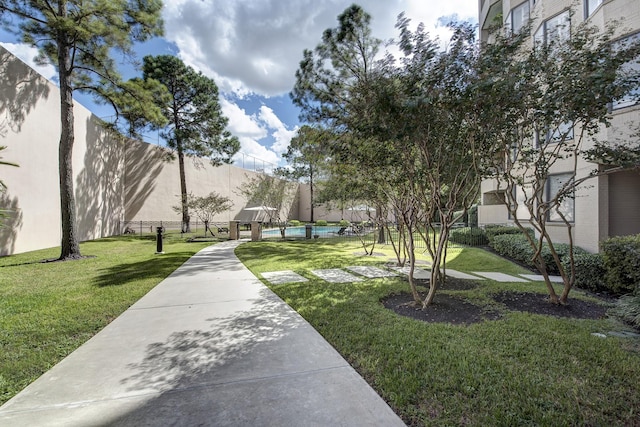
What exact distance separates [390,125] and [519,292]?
13.6ft

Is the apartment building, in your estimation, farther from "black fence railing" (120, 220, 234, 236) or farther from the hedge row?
"black fence railing" (120, 220, 234, 236)

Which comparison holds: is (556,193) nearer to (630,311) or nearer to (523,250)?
(523,250)

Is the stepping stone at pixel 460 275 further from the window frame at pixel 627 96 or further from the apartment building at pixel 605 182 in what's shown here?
the window frame at pixel 627 96

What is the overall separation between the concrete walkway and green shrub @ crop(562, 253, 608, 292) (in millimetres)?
6266

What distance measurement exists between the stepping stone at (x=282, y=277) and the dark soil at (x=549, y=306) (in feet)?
12.5

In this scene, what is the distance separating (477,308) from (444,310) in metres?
0.57

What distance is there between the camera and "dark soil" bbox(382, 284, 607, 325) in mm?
4227

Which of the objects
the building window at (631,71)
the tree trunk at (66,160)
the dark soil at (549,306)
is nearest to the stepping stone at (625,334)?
the dark soil at (549,306)

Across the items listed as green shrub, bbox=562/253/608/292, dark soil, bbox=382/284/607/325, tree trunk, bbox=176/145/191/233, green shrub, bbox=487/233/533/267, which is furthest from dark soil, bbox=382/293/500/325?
tree trunk, bbox=176/145/191/233

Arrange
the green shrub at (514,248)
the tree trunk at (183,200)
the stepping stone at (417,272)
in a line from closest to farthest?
1. the stepping stone at (417,272)
2. the green shrub at (514,248)
3. the tree trunk at (183,200)

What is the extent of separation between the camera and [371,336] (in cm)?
349

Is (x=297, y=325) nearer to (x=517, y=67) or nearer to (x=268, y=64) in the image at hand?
(x=517, y=67)

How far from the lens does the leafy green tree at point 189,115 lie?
1864 cm

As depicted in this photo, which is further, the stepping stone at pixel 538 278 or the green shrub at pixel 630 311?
the stepping stone at pixel 538 278
